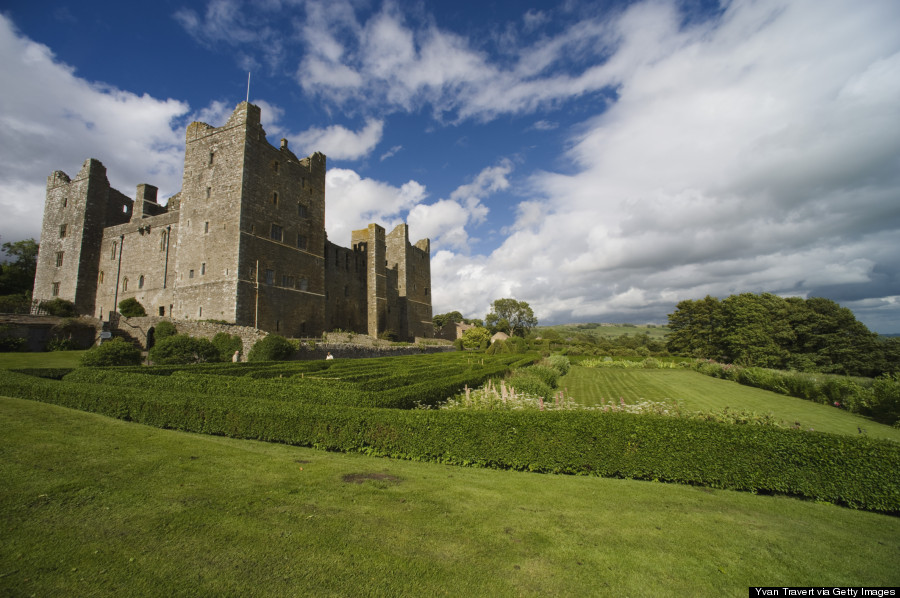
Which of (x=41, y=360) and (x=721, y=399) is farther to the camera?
(x=41, y=360)

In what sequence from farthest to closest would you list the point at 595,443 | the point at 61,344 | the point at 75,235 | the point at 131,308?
the point at 75,235 → the point at 131,308 → the point at 61,344 → the point at 595,443

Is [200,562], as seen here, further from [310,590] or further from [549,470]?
[549,470]

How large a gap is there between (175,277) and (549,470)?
33071 mm

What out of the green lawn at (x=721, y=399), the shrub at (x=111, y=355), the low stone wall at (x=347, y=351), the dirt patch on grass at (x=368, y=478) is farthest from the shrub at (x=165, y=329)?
the green lawn at (x=721, y=399)

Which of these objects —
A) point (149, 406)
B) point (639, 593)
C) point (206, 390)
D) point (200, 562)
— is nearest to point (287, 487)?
point (200, 562)

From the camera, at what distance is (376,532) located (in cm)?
414

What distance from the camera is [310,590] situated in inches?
120

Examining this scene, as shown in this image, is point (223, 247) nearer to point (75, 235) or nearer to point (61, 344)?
point (61, 344)

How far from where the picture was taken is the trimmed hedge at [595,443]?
20.3 ft

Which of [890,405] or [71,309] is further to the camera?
[71,309]

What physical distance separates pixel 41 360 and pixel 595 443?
27.3m

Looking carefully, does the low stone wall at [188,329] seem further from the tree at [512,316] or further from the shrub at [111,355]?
the tree at [512,316]

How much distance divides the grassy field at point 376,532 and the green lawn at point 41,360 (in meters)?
17.3

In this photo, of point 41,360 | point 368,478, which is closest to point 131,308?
point 41,360
